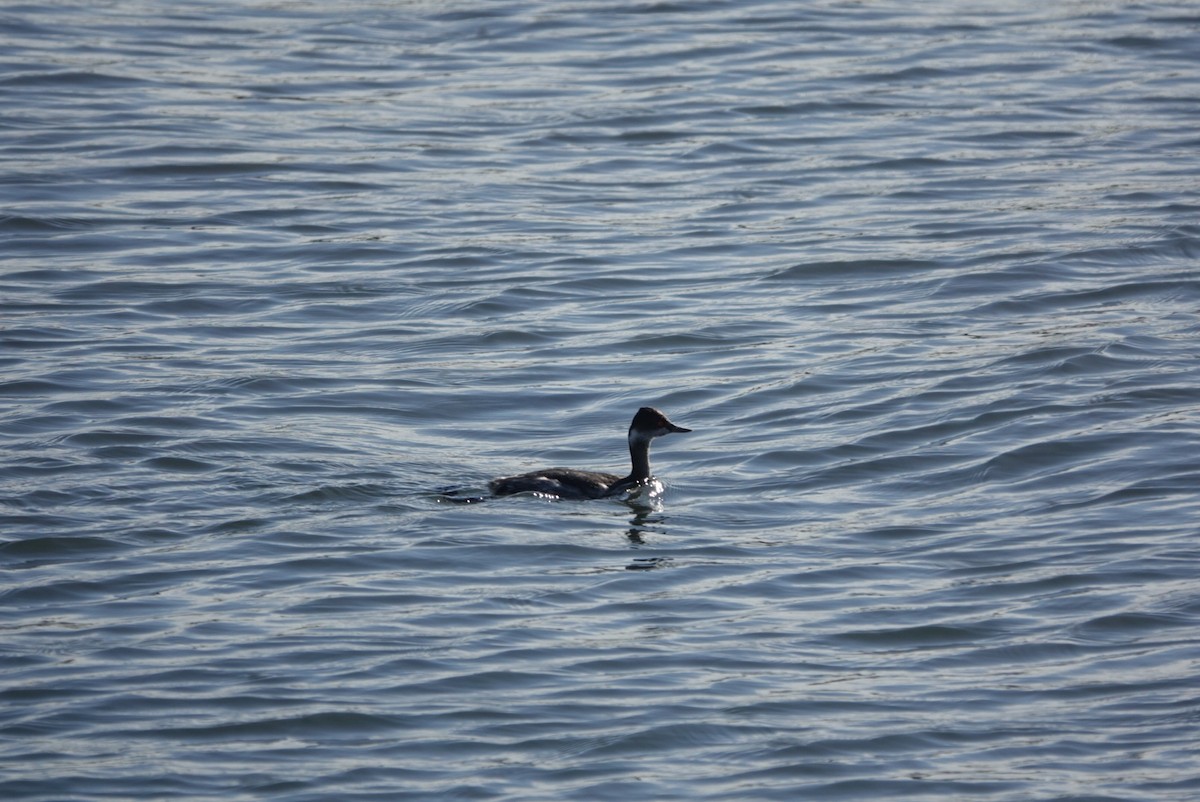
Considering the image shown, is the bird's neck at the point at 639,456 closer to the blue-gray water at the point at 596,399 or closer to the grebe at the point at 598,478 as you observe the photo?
the grebe at the point at 598,478

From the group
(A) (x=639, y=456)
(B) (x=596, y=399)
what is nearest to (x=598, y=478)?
(A) (x=639, y=456)

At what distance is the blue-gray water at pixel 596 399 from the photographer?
823cm

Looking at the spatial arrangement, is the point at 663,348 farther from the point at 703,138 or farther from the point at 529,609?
the point at 703,138

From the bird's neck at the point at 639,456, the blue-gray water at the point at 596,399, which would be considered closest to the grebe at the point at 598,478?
the bird's neck at the point at 639,456

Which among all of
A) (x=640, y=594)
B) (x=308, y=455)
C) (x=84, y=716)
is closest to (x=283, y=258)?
(x=308, y=455)

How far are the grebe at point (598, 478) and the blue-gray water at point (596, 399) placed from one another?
18 centimetres

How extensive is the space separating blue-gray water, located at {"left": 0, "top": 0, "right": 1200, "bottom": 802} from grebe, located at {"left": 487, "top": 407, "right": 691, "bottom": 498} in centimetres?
18

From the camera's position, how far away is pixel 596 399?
45.3 feet

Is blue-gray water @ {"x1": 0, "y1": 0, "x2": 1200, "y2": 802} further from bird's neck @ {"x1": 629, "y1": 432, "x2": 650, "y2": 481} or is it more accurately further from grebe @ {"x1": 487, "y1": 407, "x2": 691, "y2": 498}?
bird's neck @ {"x1": 629, "y1": 432, "x2": 650, "y2": 481}

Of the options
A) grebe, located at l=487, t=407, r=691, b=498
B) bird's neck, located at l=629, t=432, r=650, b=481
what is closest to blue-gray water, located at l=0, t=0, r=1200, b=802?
grebe, located at l=487, t=407, r=691, b=498

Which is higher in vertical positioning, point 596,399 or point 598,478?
point 596,399

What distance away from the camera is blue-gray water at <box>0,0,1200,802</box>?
823 cm

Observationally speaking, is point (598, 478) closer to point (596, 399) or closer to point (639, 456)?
point (639, 456)

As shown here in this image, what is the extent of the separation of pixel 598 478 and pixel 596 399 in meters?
2.19
